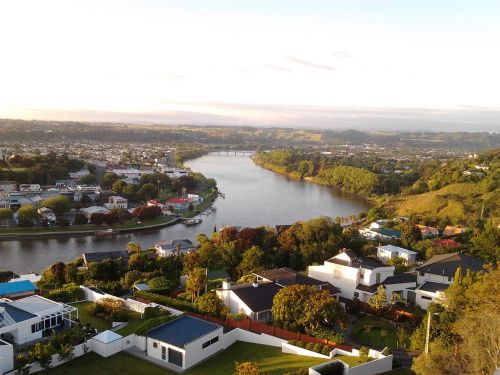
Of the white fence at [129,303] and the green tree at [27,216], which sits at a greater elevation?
the white fence at [129,303]

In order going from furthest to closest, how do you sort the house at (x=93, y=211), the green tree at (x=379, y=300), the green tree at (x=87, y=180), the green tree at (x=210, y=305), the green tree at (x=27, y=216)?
the green tree at (x=87, y=180)
the house at (x=93, y=211)
the green tree at (x=27, y=216)
the green tree at (x=379, y=300)
the green tree at (x=210, y=305)

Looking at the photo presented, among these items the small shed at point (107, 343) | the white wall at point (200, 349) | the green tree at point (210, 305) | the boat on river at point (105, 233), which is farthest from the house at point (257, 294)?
the boat on river at point (105, 233)

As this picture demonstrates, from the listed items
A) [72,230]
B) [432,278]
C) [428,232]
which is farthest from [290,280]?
[72,230]

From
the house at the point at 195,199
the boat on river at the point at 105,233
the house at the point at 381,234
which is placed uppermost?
the house at the point at 381,234

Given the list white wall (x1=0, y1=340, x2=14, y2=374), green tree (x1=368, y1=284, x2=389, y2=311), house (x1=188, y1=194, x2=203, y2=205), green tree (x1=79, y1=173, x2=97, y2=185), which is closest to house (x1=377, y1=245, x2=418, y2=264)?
green tree (x1=368, y1=284, x2=389, y2=311)

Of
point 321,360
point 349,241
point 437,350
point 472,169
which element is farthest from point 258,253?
point 472,169

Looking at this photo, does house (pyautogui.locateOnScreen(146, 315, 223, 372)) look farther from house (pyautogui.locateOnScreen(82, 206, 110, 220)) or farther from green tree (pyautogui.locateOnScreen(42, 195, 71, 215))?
green tree (pyautogui.locateOnScreen(42, 195, 71, 215))

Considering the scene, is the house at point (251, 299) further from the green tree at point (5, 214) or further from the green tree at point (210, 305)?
the green tree at point (5, 214)
